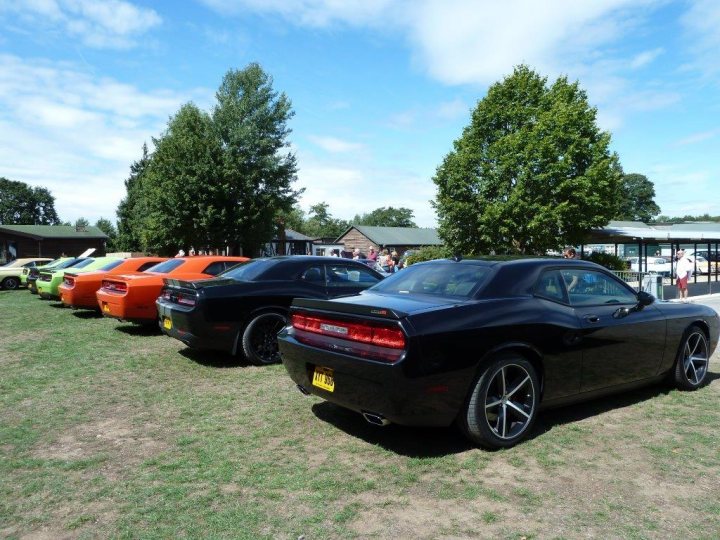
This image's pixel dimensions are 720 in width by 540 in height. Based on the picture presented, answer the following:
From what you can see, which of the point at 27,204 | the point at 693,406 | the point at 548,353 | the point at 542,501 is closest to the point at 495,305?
the point at 548,353

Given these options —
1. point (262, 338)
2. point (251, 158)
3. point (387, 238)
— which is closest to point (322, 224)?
point (387, 238)

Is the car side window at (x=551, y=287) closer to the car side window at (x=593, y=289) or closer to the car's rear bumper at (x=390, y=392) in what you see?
the car side window at (x=593, y=289)

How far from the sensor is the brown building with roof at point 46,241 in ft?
146

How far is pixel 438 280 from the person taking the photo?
4891 millimetres

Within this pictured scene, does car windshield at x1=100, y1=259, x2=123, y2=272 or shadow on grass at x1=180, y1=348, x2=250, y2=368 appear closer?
shadow on grass at x1=180, y1=348, x2=250, y2=368

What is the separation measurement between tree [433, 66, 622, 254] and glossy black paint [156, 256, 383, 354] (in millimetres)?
25847

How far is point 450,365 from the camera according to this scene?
391cm

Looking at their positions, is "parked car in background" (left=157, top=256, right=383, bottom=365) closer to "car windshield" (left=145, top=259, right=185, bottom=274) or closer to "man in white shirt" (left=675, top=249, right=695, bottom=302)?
"car windshield" (left=145, top=259, right=185, bottom=274)

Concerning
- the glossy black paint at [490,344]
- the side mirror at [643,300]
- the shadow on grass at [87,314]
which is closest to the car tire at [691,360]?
the glossy black paint at [490,344]

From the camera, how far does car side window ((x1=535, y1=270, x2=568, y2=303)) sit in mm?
4749

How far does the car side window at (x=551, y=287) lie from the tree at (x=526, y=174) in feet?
89.7

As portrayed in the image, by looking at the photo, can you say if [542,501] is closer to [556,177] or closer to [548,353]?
[548,353]

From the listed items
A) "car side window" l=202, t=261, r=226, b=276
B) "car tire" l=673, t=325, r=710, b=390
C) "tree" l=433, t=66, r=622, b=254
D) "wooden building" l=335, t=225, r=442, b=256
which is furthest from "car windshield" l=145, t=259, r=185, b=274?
"wooden building" l=335, t=225, r=442, b=256

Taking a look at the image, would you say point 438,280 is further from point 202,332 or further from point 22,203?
point 22,203
